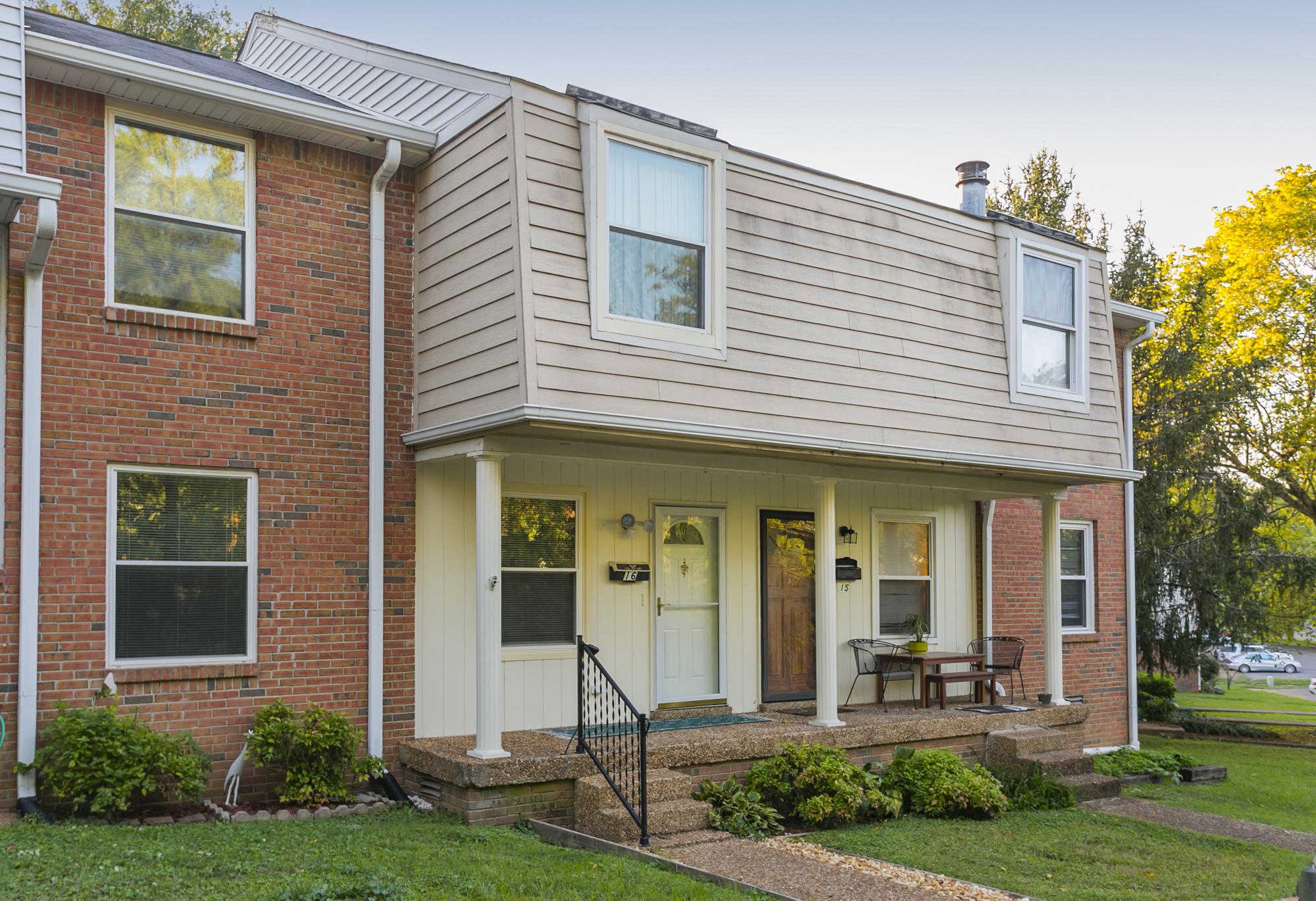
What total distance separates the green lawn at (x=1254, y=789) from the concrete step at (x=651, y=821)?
5.45m

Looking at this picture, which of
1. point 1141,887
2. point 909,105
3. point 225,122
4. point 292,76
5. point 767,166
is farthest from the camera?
point 909,105

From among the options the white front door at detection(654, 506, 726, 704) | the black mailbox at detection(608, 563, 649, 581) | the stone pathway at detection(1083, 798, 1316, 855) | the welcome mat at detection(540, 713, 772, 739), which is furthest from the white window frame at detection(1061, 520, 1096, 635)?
the black mailbox at detection(608, 563, 649, 581)

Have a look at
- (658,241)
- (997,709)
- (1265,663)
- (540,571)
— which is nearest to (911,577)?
(997,709)

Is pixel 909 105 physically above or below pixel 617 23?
below

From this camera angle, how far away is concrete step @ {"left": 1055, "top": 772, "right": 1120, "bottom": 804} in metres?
10.4

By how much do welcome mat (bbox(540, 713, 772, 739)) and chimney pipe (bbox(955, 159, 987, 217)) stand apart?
251 inches

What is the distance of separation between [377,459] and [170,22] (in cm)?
1844

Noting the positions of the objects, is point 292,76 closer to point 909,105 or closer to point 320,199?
point 320,199

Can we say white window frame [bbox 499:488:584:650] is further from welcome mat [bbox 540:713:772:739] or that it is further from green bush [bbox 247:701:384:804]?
green bush [bbox 247:701:384:804]

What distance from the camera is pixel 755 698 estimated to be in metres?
11.6

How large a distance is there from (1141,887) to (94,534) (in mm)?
7661

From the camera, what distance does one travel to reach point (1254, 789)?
1241 centimetres

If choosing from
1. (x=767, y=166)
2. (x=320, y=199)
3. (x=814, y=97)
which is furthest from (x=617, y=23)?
(x=320, y=199)

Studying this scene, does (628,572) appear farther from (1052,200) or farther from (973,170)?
(1052,200)
